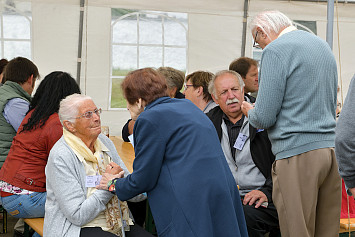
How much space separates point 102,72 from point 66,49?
1.85 feet

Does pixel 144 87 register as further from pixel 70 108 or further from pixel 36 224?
pixel 36 224

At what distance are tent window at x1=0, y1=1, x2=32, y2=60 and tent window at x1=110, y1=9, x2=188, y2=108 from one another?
3.73 ft

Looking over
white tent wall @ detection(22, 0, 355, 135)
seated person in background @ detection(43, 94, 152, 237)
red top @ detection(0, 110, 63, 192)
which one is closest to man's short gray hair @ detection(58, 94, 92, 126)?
seated person in background @ detection(43, 94, 152, 237)

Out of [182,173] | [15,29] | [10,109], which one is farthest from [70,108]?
[15,29]

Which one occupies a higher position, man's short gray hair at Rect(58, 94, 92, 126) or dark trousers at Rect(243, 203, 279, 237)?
man's short gray hair at Rect(58, 94, 92, 126)

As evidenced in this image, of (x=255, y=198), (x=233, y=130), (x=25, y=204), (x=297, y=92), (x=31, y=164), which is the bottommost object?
(x=25, y=204)

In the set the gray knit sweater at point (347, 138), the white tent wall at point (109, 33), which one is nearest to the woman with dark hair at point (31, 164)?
the gray knit sweater at point (347, 138)

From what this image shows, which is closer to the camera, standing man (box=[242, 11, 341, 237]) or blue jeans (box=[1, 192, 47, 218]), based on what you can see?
standing man (box=[242, 11, 341, 237])

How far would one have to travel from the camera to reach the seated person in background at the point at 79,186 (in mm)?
2451

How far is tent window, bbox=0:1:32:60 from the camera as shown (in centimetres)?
618

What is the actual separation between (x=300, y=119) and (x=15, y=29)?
474cm

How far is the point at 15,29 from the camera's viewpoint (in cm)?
616

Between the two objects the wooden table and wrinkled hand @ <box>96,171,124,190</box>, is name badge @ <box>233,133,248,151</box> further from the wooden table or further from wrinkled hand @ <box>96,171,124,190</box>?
the wooden table

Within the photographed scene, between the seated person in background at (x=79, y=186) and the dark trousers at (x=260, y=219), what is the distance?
0.64 m
